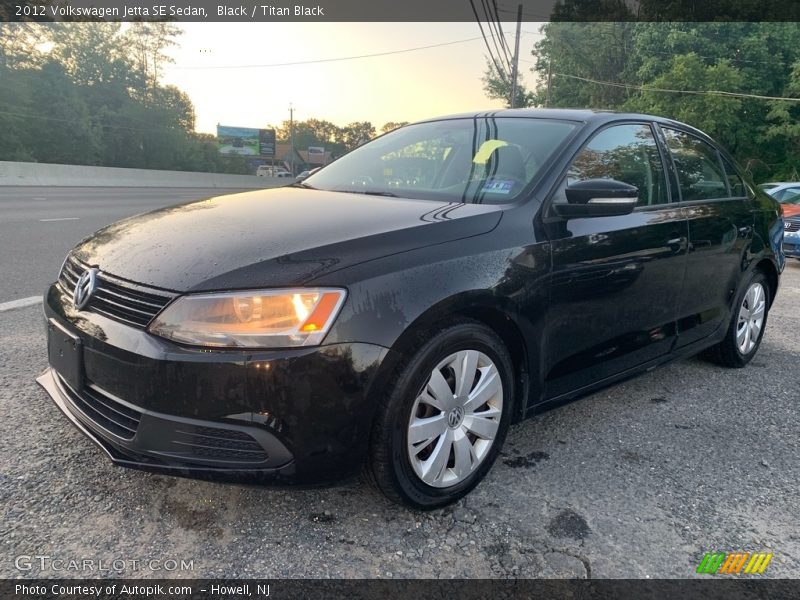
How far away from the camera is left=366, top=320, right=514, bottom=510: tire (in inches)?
82.1

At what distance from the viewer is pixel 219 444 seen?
6.33ft

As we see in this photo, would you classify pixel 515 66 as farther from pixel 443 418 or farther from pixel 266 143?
pixel 266 143

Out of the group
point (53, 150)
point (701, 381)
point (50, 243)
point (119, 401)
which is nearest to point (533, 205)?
point (119, 401)

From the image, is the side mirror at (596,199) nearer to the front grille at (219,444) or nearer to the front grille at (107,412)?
the front grille at (219,444)

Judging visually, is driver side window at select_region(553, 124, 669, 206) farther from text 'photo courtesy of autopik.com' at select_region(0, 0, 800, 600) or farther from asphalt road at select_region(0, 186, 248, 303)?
asphalt road at select_region(0, 186, 248, 303)

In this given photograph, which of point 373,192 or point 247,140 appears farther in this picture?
point 247,140

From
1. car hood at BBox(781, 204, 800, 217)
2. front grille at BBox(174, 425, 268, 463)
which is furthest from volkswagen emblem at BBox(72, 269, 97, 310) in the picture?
car hood at BBox(781, 204, 800, 217)

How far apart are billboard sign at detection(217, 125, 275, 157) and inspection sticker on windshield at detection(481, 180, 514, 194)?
7358 cm

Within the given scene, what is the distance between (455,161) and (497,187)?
0.47 meters

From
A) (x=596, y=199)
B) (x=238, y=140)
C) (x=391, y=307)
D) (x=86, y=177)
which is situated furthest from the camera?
(x=238, y=140)

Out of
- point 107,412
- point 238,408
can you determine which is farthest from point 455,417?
point 107,412

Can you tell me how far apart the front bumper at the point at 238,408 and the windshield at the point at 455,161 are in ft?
3.79

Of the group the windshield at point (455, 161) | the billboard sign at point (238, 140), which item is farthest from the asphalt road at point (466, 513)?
the billboard sign at point (238, 140)

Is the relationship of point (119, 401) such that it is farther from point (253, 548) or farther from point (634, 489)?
point (634, 489)
